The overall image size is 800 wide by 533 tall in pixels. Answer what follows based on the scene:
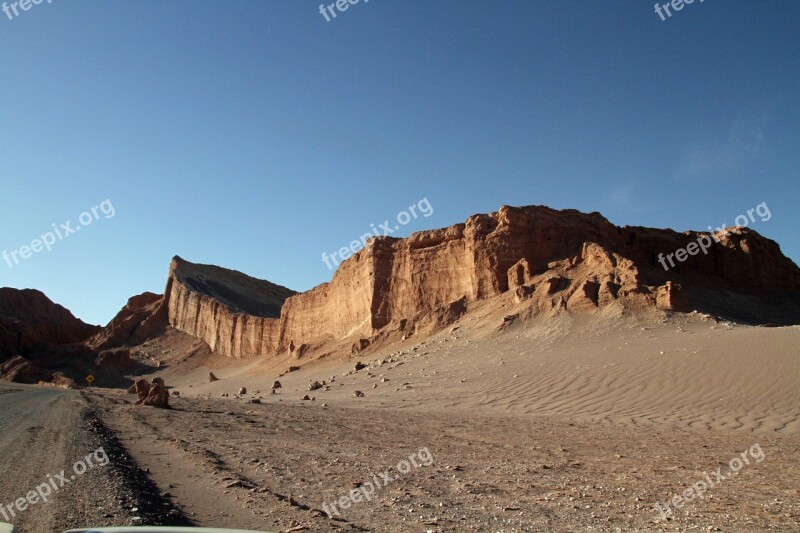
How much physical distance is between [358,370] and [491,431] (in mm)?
18036

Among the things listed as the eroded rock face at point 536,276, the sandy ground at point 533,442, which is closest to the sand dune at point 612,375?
the sandy ground at point 533,442

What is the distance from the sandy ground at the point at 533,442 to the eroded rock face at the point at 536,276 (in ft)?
13.7

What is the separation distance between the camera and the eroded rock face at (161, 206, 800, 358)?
27.6 meters

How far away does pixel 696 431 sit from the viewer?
425 inches

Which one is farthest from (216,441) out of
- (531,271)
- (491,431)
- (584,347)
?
(531,271)

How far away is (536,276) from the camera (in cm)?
3083

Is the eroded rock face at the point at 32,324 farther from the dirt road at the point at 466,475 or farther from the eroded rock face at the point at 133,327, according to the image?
the dirt road at the point at 466,475

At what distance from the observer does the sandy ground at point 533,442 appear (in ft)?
17.0

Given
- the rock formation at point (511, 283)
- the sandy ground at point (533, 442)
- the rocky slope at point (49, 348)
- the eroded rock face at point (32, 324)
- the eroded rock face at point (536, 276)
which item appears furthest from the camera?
the eroded rock face at point (32, 324)

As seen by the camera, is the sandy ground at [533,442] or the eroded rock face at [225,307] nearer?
the sandy ground at [533,442]

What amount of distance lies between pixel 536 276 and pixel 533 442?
72.6 ft

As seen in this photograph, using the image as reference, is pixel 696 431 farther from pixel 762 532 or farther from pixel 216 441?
pixel 216 441

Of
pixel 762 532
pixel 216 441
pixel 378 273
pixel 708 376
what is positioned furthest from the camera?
pixel 378 273

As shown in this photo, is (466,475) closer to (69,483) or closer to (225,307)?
(69,483)
